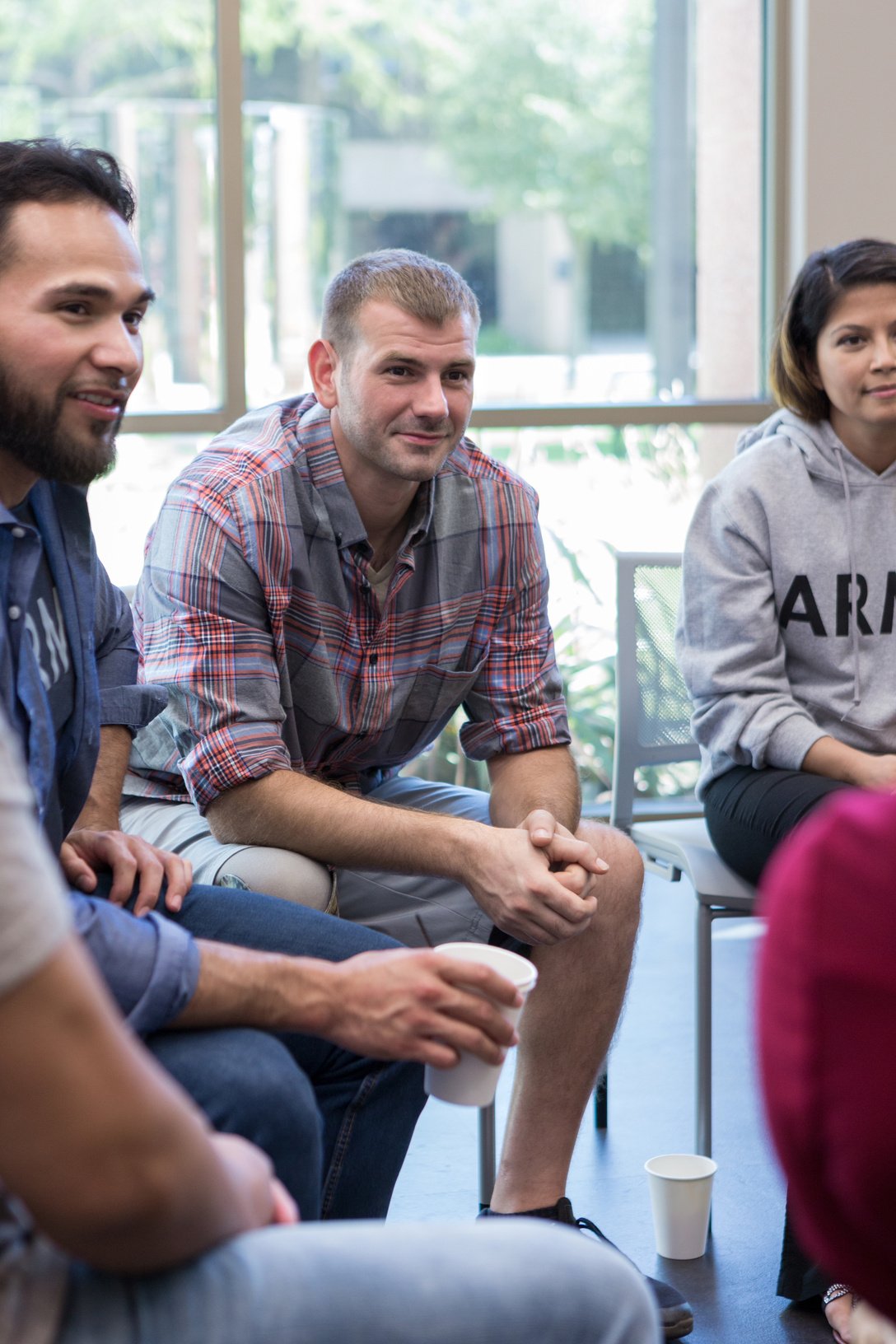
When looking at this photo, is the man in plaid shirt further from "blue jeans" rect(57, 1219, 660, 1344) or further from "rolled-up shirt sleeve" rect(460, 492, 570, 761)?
"blue jeans" rect(57, 1219, 660, 1344)

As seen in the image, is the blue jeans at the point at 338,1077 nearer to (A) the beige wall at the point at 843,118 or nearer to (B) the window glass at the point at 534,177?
(B) the window glass at the point at 534,177

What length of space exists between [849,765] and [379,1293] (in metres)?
1.55

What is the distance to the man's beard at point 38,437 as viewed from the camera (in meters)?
1.49

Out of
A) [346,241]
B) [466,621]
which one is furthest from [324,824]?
[346,241]

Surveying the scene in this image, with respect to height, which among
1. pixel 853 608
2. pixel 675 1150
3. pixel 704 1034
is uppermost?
pixel 853 608

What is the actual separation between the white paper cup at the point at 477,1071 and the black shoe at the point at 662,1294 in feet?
2.00

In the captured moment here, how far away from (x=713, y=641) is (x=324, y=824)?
815 millimetres

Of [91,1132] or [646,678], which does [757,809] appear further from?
[91,1132]

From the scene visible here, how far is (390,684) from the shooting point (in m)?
2.20

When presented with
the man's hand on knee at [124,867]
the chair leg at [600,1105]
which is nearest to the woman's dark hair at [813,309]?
the chair leg at [600,1105]

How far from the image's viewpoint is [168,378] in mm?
3996

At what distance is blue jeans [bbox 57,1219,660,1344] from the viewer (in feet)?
2.90

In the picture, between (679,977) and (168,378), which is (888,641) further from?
(168,378)

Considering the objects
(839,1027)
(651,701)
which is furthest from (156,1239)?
(651,701)
